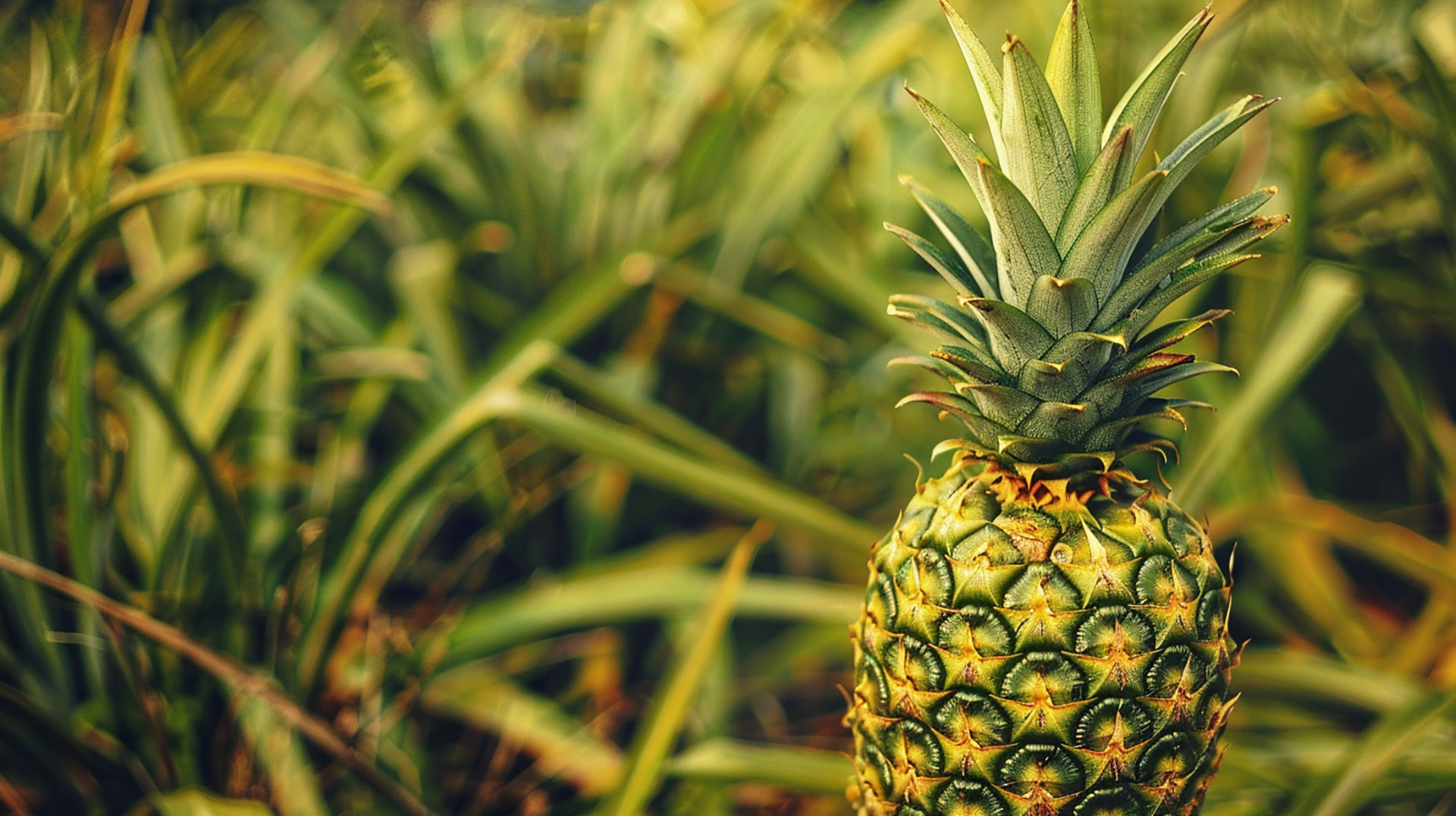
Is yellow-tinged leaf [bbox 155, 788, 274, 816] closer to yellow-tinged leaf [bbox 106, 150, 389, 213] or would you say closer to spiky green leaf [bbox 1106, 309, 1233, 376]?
yellow-tinged leaf [bbox 106, 150, 389, 213]

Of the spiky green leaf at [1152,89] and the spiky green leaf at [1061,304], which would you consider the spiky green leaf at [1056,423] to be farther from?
the spiky green leaf at [1152,89]

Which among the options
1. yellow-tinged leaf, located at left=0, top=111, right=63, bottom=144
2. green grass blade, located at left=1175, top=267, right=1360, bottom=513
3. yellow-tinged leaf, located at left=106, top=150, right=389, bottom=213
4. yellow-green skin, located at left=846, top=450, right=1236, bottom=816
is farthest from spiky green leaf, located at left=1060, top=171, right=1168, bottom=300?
yellow-tinged leaf, located at left=0, top=111, right=63, bottom=144

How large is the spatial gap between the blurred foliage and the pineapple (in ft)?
1.13

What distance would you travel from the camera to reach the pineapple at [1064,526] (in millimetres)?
630

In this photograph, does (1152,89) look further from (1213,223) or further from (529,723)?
(529,723)

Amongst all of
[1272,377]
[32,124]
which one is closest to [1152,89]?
[1272,377]

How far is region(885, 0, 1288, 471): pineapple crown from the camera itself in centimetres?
63

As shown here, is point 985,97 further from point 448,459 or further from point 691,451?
point 448,459

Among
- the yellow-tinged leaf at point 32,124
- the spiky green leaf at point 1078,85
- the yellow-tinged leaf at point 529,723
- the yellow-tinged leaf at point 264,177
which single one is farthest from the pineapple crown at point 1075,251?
the yellow-tinged leaf at point 32,124

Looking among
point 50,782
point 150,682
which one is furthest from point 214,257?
point 50,782

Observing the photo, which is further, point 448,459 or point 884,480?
point 884,480

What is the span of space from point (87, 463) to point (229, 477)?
0.94 ft

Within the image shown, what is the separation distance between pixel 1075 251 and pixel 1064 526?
0.21 metres

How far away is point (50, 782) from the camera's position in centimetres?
101
